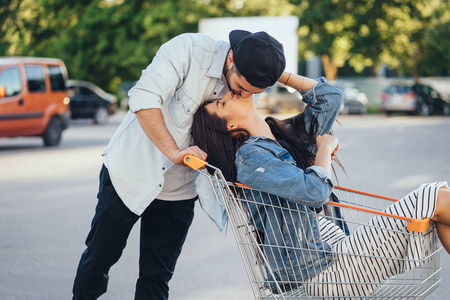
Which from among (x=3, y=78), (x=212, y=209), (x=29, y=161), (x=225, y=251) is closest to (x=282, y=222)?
(x=212, y=209)

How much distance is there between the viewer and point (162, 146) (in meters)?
2.99

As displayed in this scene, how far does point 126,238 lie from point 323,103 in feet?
4.05

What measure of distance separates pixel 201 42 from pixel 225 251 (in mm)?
3056

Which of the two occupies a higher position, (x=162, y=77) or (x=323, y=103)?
(x=162, y=77)

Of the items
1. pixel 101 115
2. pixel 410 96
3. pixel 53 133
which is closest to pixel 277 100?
pixel 410 96

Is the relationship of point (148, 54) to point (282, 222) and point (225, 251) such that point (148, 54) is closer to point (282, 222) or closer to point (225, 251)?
point (225, 251)

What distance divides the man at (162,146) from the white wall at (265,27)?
1101 inches

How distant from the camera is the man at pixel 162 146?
2.91 m

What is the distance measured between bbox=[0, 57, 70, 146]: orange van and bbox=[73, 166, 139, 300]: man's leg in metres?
11.3

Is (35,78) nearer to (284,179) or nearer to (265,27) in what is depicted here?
(284,179)

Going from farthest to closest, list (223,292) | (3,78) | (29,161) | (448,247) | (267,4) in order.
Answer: (267,4), (3,78), (29,161), (223,292), (448,247)

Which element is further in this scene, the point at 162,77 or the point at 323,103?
the point at 323,103

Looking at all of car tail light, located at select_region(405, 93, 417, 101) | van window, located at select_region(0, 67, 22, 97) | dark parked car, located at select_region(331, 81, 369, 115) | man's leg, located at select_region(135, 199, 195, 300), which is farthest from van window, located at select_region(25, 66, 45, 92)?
dark parked car, located at select_region(331, 81, 369, 115)

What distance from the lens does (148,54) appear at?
99.3ft
